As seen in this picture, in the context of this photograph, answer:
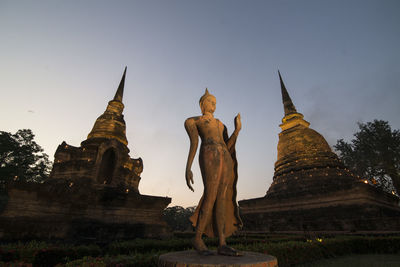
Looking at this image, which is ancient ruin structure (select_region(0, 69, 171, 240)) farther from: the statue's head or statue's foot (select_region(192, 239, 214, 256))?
the statue's head

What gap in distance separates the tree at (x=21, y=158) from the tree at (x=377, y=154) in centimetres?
4405

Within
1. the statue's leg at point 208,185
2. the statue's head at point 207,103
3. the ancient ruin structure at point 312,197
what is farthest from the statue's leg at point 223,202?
the ancient ruin structure at point 312,197

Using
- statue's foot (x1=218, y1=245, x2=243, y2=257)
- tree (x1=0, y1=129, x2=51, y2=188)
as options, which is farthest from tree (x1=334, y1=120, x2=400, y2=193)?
tree (x1=0, y1=129, x2=51, y2=188)

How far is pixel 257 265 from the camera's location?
2.50 m

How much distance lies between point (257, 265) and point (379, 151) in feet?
102

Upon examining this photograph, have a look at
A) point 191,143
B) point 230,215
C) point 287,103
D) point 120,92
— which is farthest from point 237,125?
point 287,103

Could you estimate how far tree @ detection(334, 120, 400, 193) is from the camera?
934 inches

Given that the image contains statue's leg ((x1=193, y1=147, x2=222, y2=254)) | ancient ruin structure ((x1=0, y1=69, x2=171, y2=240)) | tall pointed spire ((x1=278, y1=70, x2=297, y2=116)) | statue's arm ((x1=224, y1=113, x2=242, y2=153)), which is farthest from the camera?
tall pointed spire ((x1=278, y1=70, x2=297, y2=116))

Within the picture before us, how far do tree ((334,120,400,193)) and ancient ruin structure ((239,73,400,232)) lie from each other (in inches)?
359

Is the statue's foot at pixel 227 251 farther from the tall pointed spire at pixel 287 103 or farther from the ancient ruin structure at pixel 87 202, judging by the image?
the tall pointed spire at pixel 287 103

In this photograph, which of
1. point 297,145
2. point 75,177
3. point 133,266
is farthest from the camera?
point 297,145

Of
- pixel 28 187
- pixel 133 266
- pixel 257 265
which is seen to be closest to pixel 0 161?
pixel 28 187

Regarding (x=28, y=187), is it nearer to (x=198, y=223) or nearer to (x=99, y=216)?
(x=99, y=216)

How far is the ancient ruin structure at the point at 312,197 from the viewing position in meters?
13.1
